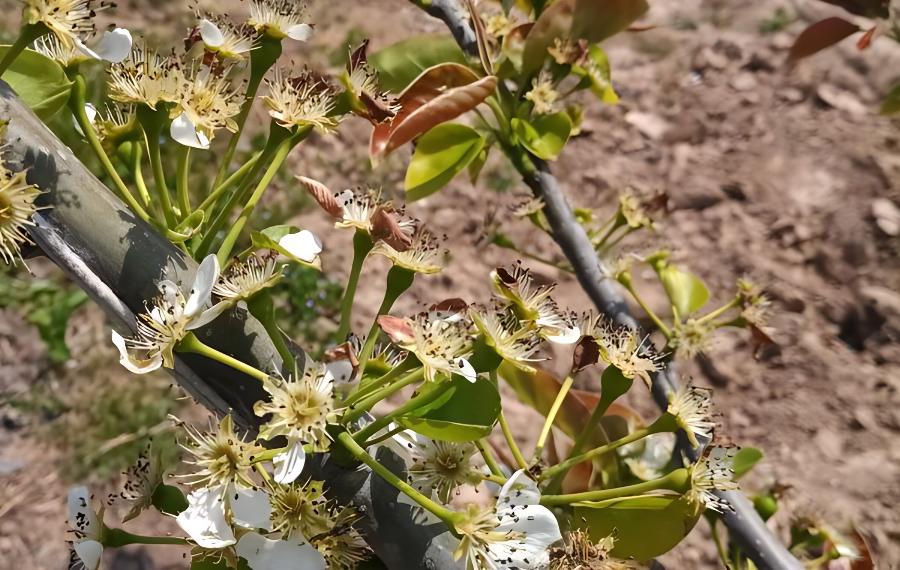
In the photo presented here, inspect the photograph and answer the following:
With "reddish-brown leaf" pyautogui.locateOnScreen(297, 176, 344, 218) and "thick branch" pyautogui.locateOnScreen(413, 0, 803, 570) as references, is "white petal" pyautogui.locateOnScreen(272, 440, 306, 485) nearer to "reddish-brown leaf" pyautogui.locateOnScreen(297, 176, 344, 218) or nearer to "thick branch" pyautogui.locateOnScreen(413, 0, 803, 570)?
"reddish-brown leaf" pyautogui.locateOnScreen(297, 176, 344, 218)

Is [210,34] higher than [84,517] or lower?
higher

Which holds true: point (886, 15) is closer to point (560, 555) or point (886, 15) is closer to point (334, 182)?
point (560, 555)

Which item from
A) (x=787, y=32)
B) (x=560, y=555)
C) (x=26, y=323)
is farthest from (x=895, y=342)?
(x=26, y=323)

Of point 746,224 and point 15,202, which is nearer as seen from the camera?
point 15,202

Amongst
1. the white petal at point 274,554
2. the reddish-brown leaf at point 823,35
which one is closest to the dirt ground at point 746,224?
the reddish-brown leaf at point 823,35

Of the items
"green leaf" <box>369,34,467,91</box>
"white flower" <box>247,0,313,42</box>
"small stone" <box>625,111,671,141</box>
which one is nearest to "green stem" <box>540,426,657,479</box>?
"white flower" <box>247,0,313,42</box>

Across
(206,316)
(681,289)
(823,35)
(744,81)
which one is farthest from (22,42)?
(744,81)

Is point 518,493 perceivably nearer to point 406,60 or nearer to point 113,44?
point 113,44
